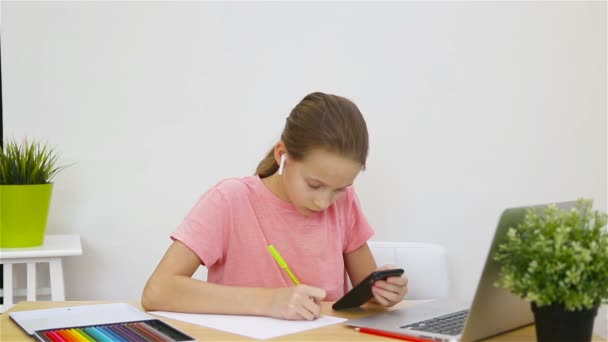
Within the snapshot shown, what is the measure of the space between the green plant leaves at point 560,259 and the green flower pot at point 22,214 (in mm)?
1507

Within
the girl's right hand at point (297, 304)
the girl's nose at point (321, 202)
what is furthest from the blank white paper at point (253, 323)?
the girl's nose at point (321, 202)

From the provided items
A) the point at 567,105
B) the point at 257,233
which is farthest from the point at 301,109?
the point at 567,105

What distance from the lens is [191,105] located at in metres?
2.34

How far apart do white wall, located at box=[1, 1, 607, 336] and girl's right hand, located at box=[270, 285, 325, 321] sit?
1180mm

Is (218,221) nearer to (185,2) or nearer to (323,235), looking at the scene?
(323,235)

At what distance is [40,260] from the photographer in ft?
6.63

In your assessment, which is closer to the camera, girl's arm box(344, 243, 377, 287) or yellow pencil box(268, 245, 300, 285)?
yellow pencil box(268, 245, 300, 285)

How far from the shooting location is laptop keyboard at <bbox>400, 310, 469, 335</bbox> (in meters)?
1.10

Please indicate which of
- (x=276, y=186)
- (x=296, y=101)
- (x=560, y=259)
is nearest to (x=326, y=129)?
(x=276, y=186)

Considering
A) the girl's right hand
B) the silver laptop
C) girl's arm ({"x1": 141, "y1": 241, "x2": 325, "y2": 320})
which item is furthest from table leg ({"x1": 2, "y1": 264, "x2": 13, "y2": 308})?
the silver laptop

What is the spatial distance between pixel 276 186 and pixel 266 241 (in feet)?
0.43

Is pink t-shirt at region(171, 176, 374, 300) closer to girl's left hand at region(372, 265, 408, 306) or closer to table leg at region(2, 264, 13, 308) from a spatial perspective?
girl's left hand at region(372, 265, 408, 306)

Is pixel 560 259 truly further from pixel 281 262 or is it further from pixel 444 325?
pixel 281 262

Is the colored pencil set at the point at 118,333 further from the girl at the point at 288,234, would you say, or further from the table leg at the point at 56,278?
the table leg at the point at 56,278
